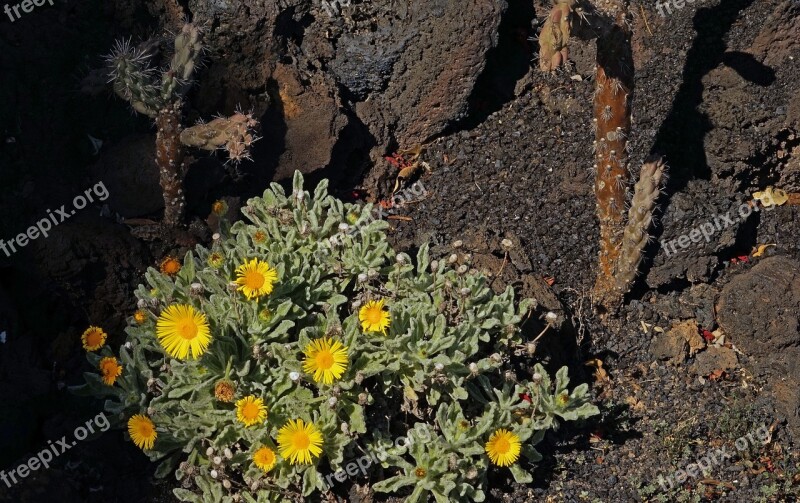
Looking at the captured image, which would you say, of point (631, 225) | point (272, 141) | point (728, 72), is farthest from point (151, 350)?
point (728, 72)

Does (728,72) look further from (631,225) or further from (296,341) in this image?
(296,341)

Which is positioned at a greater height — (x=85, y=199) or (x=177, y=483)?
(x=85, y=199)

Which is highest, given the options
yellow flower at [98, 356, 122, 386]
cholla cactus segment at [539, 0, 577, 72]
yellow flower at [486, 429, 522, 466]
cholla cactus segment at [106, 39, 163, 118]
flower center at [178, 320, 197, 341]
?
cholla cactus segment at [106, 39, 163, 118]

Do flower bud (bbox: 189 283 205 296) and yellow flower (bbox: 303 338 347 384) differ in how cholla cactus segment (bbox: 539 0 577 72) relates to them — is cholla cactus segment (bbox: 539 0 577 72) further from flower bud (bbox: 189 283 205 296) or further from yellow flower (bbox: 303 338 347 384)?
flower bud (bbox: 189 283 205 296)

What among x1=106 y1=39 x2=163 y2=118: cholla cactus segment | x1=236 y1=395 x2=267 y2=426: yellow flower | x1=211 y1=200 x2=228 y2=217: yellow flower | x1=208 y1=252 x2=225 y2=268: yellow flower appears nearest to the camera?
x1=236 y1=395 x2=267 y2=426: yellow flower

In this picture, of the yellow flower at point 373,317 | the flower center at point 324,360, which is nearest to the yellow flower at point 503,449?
the yellow flower at point 373,317

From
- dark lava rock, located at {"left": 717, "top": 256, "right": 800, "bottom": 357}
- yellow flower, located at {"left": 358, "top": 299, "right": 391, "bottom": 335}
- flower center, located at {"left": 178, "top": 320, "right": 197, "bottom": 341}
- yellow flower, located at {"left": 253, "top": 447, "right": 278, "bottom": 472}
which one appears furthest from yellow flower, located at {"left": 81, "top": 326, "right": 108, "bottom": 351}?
dark lava rock, located at {"left": 717, "top": 256, "right": 800, "bottom": 357}
